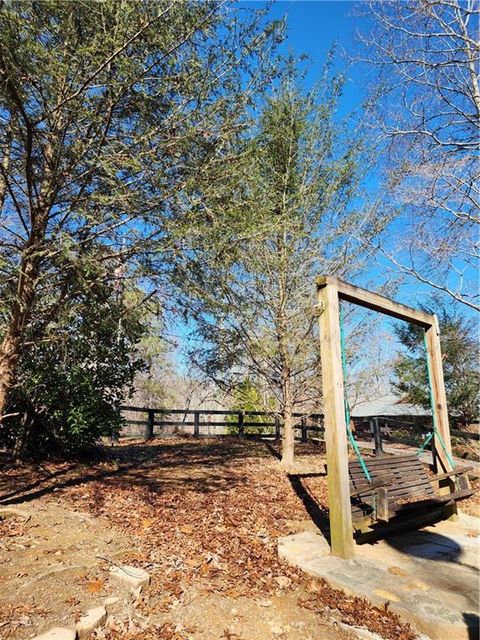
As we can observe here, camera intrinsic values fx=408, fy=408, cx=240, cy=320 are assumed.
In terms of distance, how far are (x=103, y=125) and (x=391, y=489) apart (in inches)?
170

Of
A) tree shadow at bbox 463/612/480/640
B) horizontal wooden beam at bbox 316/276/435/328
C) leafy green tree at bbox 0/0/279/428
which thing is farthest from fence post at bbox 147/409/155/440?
tree shadow at bbox 463/612/480/640

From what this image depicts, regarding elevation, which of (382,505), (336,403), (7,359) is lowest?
(382,505)

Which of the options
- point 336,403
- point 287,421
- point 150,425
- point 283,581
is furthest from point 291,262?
point 150,425

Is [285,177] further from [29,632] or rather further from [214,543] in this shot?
[29,632]

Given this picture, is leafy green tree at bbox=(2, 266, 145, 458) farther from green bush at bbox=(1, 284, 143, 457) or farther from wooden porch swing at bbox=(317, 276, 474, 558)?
wooden porch swing at bbox=(317, 276, 474, 558)

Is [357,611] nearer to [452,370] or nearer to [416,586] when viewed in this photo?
[416,586]

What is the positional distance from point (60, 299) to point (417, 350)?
36.2ft

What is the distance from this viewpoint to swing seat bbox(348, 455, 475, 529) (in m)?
3.46

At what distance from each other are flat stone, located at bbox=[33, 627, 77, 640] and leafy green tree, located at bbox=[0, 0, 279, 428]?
228cm

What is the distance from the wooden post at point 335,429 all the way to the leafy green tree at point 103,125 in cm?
156

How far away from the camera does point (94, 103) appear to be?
147 inches

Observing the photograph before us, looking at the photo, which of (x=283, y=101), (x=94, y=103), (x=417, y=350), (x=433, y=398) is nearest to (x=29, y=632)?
(x=94, y=103)

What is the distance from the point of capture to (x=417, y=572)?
3068 mm

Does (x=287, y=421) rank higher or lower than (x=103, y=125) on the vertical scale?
lower
